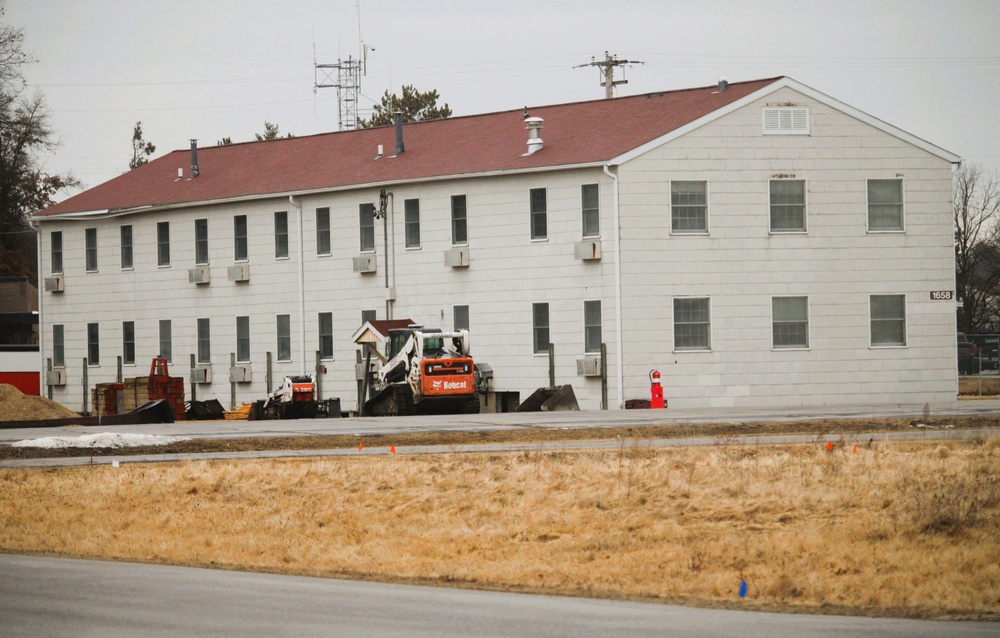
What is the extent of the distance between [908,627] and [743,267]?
30028 mm

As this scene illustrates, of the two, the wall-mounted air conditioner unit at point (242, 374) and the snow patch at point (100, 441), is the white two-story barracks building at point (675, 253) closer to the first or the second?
the wall-mounted air conditioner unit at point (242, 374)

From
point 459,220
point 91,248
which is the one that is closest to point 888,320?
point 459,220

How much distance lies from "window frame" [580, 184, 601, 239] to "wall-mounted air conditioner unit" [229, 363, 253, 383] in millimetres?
13461

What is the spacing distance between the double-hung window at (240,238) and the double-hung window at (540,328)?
12.0m

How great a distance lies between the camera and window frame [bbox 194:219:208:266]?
4903cm

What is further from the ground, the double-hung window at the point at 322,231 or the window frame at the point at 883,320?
the double-hung window at the point at 322,231

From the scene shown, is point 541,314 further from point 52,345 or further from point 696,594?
point 696,594

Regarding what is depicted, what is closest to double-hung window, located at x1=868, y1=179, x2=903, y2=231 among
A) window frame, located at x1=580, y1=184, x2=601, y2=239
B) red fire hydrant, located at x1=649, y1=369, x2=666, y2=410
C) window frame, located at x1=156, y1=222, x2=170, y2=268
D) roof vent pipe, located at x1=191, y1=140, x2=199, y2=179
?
window frame, located at x1=580, y1=184, x2=601, y2=239

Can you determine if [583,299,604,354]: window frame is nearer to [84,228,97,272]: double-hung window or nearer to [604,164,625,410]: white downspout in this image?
[604,164,625,410]: white downspout

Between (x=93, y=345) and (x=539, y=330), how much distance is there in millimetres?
19224

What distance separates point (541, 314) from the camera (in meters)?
41.2

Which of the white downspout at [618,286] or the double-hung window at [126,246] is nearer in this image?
the white downspout at [618,286]

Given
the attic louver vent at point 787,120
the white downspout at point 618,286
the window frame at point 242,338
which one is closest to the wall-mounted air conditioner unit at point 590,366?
the white downspout at point 618,286

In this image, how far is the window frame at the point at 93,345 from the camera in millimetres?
51500
